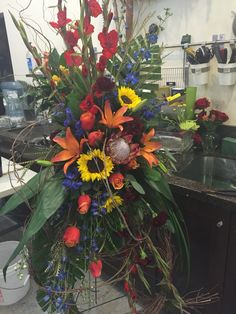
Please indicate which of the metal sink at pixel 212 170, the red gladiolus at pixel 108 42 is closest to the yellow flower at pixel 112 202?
the red gladiolus at pixel 108 42

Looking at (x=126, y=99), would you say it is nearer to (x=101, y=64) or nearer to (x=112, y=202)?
(x=101, y=64)

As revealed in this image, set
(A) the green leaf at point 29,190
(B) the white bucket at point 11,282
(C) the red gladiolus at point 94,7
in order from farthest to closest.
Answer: (B) the white bucket at point 11,282, (A) the green leaf at point 29,190, (C) the red gladiolus at point 94,7

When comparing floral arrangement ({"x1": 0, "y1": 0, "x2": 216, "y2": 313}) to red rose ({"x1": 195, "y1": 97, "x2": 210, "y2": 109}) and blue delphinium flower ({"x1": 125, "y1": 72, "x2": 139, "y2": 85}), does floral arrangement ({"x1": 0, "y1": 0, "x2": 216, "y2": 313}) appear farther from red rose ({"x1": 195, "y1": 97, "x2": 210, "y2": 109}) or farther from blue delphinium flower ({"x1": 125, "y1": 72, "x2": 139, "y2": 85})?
red rose ({"x1": 195, "y1": 97, "x2": 210, "y2": 109})

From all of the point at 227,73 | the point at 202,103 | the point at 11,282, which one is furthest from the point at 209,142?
the point at 11,282

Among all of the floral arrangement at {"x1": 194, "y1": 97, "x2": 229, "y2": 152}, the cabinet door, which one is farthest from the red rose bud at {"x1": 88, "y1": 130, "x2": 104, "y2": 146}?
the floral arrangement at {"x1": 194, "y1": 97, "x2": 229, "y2": 152}

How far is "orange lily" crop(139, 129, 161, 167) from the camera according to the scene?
0.63 meters

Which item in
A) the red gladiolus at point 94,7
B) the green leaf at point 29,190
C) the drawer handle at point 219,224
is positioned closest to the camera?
the red gladiolus at point 94,7

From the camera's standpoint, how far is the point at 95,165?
1.98ft

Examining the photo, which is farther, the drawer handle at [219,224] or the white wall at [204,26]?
the white wall at [204,26]

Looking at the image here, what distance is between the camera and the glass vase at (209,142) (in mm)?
1575

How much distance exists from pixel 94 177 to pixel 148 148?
0.15m

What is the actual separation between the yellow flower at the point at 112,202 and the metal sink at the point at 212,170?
0.87 metres

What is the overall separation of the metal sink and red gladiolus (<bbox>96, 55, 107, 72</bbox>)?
36.4 inches

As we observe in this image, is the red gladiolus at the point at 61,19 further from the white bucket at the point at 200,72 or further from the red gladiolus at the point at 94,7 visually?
the white bucket at the point at 200,72
